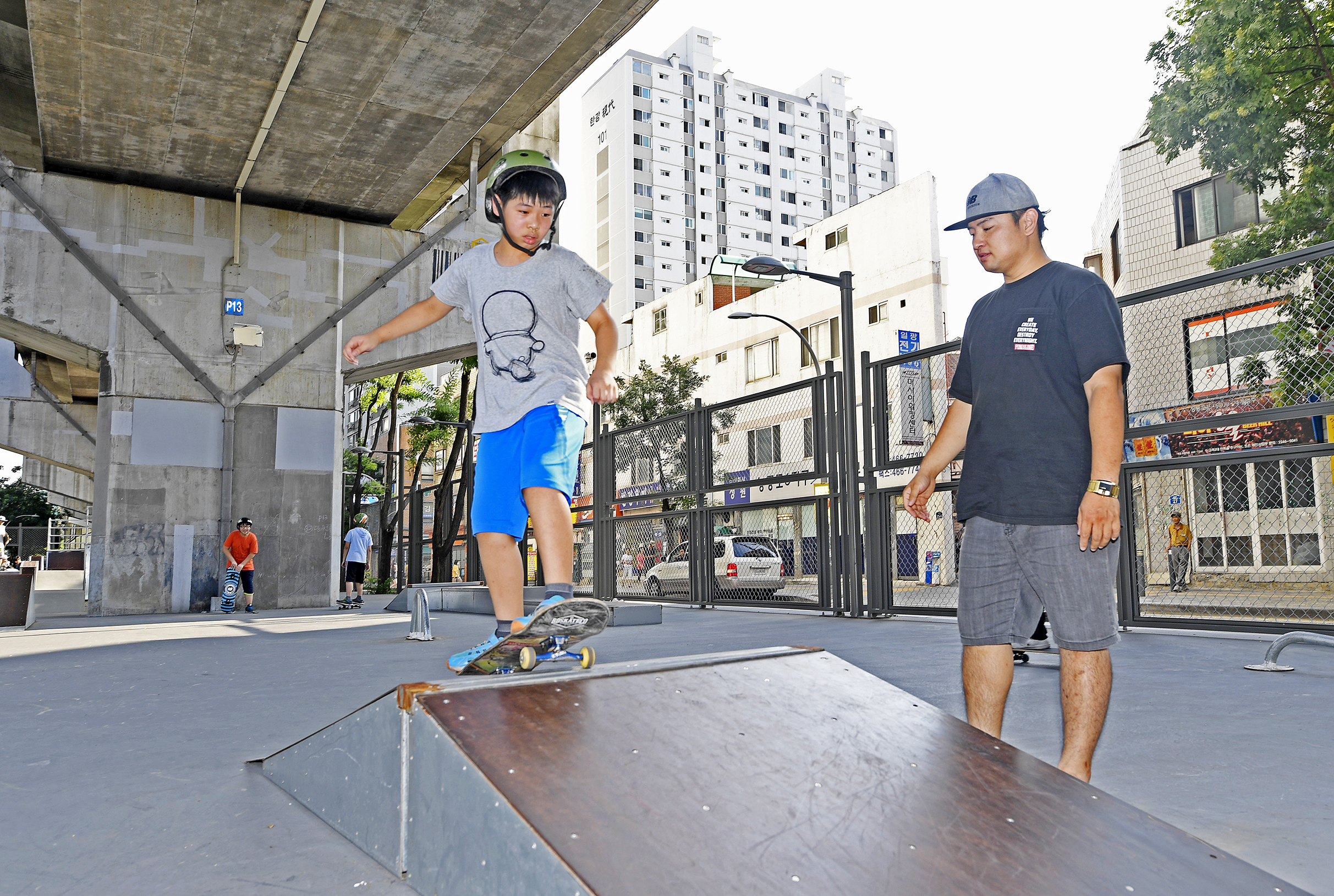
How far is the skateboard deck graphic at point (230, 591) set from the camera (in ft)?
41.3

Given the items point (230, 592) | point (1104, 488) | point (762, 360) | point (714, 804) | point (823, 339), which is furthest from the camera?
point (762, 360)

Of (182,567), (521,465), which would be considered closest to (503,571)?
(521,465)

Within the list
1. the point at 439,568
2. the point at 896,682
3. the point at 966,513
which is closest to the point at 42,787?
the point at 966,513

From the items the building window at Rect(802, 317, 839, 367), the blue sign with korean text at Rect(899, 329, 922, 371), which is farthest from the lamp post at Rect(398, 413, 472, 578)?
the building window at Rect(802, 317, 839, 367)

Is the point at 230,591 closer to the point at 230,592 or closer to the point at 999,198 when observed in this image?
the point at 230,592

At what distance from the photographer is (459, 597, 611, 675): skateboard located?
9.40 ft

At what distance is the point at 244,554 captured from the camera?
42.1 ft

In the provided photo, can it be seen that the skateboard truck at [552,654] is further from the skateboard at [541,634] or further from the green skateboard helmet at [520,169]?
the green skateboard helmet at [520,169]

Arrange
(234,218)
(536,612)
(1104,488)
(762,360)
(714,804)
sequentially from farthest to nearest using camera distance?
(762,360) → (234,218) → (536,612) → (1104,488) → (714,804)

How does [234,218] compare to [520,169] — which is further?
[234,218]

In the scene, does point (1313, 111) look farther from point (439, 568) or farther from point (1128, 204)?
point (439, 568)

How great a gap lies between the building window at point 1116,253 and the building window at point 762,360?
636 inches

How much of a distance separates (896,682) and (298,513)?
1158cm

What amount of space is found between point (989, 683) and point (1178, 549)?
6.15 m
